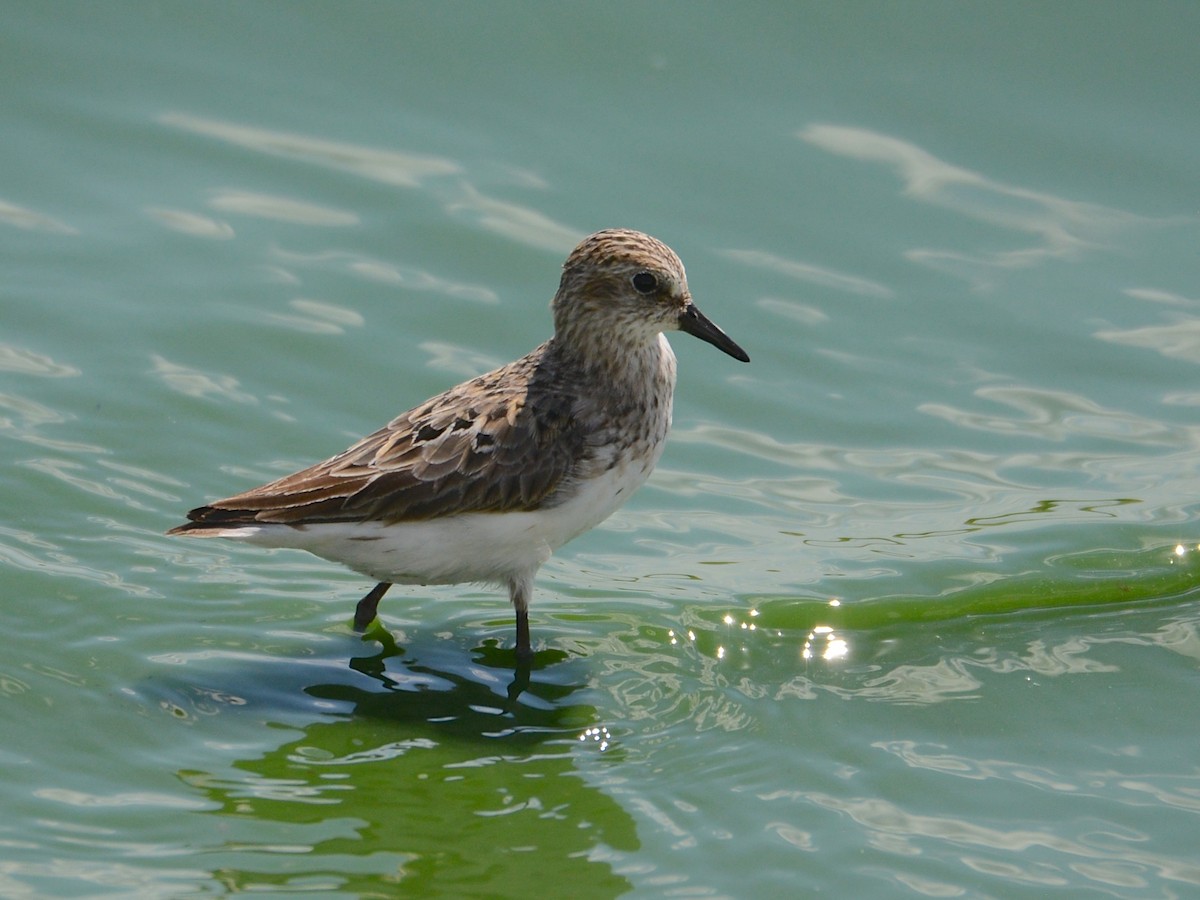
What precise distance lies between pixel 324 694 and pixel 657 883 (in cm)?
226

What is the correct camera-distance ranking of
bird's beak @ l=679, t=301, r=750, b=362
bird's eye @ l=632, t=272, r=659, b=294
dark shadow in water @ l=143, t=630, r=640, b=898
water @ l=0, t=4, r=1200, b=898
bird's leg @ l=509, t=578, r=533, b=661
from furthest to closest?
bird's beak @ l=679, t=301, r=750, b=362 < bird's eye @ l=632, t=272, r=659, b=294 < bird's leg @ l=509, t=578, r=533, b=661 < water @ l=0, t=4, r=1200, b=898 < dark shadow in water @ l=143, t=630, r=640, b=898

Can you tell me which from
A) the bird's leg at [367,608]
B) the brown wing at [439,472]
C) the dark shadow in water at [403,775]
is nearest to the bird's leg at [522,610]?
the dark shadow in water at [403,775]

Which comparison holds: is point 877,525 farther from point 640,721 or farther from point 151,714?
point 151,714

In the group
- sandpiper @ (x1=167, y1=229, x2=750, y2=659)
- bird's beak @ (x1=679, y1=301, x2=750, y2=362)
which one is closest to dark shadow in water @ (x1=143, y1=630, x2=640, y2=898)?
sandpiper @ (x1=167, y1=229, x2=750, y2=659)

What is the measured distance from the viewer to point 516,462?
7918 mm

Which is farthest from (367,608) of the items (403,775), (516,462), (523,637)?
(403,775)

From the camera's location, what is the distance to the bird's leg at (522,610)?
26.7 feet

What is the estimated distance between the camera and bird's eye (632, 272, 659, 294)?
8352 mm

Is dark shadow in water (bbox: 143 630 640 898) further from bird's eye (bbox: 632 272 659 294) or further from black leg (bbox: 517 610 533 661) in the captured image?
bird's eye (bbox: 632 272 659 294)

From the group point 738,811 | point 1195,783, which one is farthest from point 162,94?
point 1195,783

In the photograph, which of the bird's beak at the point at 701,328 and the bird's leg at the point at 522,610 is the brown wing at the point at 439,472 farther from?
the bird's beak at the point at 701,328

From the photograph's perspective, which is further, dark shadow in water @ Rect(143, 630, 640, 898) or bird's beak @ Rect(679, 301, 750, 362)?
bird's beak @ Rect(679, 301, 750, 362)

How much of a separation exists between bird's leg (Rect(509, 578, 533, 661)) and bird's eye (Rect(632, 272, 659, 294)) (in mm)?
1608

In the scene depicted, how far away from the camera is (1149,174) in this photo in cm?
1315
